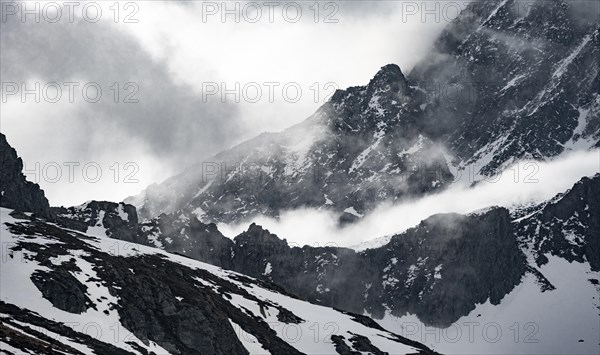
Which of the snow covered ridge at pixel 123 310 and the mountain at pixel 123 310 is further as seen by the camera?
the snow covered ridge at pixel 123 310

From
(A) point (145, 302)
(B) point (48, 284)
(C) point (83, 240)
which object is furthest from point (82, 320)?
(C) point (83, 240)

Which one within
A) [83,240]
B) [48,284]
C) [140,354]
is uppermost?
[83,240]

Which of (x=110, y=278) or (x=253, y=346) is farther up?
(x=110, y=278)

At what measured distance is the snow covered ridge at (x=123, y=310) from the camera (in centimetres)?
13025

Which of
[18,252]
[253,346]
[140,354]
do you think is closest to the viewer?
[140,354]

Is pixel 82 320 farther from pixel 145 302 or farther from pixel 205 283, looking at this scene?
pixel 205 283

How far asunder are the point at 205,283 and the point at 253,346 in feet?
106

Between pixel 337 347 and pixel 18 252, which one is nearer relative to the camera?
pixel 18 252

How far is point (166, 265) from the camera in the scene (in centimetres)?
19738

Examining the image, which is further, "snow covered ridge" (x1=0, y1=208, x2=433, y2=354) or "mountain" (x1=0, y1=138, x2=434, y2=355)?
"snow covered ridge" (x1=0, y1=208, x2=433, y2=354)

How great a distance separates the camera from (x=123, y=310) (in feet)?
490

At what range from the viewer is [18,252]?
155500 millimetres

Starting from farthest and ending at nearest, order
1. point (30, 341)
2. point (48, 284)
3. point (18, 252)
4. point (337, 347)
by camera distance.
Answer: point (337, 347) → point (18, 252) → point (48, 284) → point (30, 341)

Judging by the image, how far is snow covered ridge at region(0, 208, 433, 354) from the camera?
13025 centimetres
